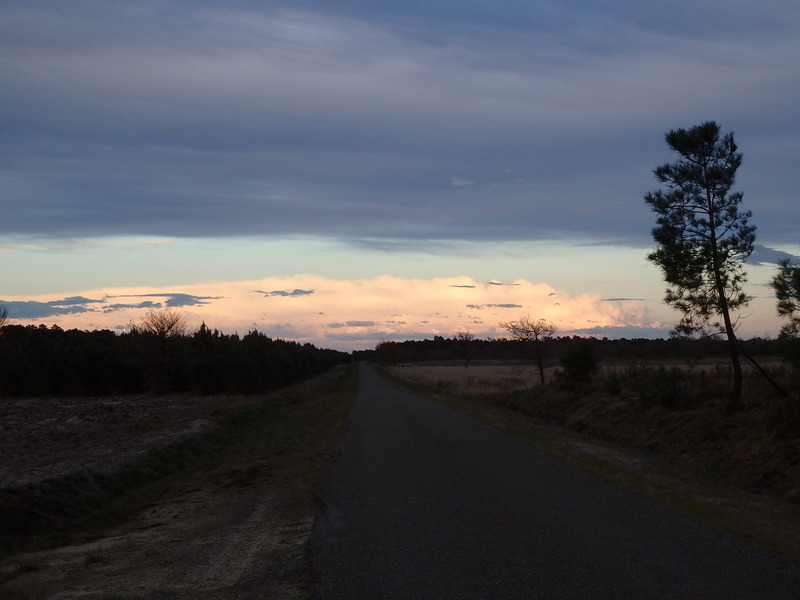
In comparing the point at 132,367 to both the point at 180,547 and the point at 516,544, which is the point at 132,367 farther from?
the point at 516,544

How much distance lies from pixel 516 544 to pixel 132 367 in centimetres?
5026

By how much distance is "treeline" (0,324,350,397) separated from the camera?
5081 centimetres

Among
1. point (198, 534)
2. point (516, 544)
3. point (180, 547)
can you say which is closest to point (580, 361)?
point (198, 534)

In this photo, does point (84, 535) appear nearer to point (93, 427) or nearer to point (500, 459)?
point (500, 459)

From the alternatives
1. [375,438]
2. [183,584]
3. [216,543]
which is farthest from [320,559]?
[375,438]

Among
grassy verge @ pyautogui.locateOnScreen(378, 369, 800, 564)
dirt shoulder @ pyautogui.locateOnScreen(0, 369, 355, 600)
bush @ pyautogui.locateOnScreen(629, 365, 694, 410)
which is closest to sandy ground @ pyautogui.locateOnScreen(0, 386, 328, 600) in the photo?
dirt shoulder @ pyautogui.locateOnScreen(0, 369, 355, 600)

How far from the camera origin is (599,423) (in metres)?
24.1

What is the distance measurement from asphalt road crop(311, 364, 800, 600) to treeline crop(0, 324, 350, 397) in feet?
131

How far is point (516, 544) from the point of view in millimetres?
7676

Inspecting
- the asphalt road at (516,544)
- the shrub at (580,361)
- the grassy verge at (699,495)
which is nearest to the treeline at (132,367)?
the shrub at (580,361)

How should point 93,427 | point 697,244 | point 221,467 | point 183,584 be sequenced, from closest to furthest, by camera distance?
point 183,584 → point 221,467 → point 697,244 → point 93,427

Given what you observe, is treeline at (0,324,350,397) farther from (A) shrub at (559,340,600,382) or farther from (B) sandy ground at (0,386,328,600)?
(B) sandy ground at (0,386,328,600)

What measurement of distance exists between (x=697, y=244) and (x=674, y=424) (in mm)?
5072

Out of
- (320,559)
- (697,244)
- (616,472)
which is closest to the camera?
(320,559)
